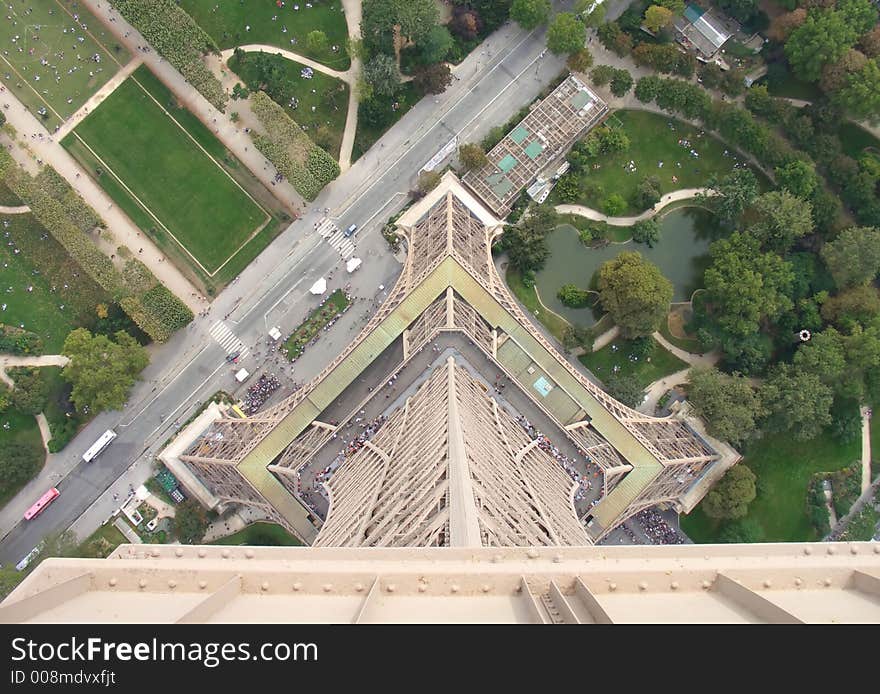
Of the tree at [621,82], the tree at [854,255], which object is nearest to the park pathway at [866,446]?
the tree at [854,255]

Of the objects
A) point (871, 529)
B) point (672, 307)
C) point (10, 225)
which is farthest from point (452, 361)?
point (10, 225)

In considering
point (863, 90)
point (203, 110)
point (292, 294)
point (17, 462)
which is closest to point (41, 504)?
point (17, 462)

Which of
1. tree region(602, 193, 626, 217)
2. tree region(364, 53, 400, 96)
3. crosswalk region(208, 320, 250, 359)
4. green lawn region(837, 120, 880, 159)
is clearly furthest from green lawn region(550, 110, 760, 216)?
crosswalk region(208, 320, 250, 359)

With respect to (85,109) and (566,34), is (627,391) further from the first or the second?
(85,109)

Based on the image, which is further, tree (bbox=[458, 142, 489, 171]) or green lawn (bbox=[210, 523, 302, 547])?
green lawn (bbox=[210, 523, 302, 547])

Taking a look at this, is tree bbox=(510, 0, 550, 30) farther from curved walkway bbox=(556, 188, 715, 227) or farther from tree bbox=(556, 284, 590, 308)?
tree bbox=(556, 284, 590, 308)
